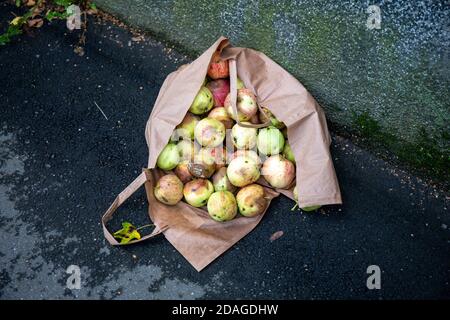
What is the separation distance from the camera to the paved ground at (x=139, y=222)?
2709 mm

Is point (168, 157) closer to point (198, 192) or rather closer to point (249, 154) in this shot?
point (198, 192)

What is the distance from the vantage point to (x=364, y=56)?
109 inches

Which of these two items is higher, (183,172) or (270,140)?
(270,140)

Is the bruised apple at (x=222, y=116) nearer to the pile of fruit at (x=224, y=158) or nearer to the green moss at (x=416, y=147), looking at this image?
the pile of fruit at (x=224, y=158)

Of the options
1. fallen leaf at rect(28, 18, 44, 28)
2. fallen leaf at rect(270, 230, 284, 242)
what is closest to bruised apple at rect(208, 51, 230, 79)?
fallen leaf at rect(270, 230, 284, 242)

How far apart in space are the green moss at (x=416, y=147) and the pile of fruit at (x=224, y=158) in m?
0.55

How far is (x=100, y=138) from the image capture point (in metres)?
3.34

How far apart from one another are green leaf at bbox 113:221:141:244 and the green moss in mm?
1615

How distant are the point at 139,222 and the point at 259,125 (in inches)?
38.7

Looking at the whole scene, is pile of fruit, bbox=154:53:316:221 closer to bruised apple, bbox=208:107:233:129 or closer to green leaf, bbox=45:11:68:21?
bruised apple, bbox=208:107:233:129

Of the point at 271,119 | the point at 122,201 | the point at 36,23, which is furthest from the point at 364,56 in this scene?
the point at 36,23

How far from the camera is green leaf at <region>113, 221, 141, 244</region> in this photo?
287 centimetres
